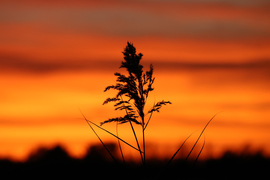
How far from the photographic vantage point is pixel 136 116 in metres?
11.0

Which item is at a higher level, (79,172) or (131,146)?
(79,172)

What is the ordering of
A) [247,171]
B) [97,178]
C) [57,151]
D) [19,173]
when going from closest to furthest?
[247,171], [19,173], [97,178], [57,151]

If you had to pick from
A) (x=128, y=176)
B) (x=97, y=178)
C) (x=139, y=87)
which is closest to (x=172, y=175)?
(x=128, y=176)

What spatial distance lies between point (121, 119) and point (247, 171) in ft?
26.4

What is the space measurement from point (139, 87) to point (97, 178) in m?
19.0

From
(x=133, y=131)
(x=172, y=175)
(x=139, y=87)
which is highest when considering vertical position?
(x=139, y=87)

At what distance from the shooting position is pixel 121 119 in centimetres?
1090

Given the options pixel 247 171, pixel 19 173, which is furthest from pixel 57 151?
pixel 247 171

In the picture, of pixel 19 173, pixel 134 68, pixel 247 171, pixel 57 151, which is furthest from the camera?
pixel 57 151

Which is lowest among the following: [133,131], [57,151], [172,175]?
[172,175]

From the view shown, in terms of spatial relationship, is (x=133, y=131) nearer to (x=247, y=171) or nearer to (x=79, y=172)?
(x=247, y=171)

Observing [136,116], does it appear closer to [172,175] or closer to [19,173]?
[172,175]

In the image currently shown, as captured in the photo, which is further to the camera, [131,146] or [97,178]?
[97,178]

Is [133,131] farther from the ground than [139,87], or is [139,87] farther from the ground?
[139,87]
